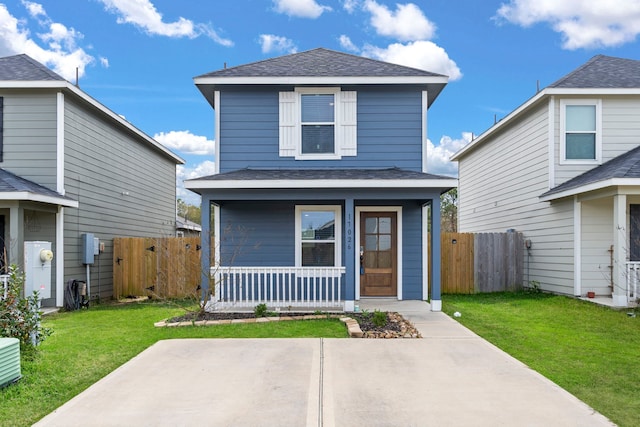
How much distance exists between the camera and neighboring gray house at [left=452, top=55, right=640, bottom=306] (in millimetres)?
9352

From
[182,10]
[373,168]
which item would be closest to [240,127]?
[373,168]

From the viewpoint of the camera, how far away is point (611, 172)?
930 cm

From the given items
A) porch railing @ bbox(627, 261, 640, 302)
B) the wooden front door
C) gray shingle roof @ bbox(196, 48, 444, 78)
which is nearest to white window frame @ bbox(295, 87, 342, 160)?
gray shingle roof @ bbox(196, 48, 444, 78)

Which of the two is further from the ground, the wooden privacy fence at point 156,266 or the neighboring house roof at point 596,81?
the neighboring house roof at point 596,81

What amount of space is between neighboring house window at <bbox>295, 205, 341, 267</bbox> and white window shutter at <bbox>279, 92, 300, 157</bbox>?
4.37 ft

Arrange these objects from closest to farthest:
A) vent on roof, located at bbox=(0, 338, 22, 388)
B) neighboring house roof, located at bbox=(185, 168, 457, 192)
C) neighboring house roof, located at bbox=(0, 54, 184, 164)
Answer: vent on roof, located at bbox=(0, 338, 22, 388), neighboring house roof, located at bbox=(185, 168, 457, 192), neighboring house roof, located at bbox=(0, 54, 184, 164)

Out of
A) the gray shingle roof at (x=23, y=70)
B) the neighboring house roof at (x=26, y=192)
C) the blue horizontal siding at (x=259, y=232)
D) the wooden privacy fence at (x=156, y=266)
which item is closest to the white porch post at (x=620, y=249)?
the blue horizontal siding at (x=259, y=232)

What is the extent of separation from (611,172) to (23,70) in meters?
13.2

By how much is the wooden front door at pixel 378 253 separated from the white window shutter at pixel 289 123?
222 centimetres

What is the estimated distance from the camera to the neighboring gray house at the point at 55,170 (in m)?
9.40

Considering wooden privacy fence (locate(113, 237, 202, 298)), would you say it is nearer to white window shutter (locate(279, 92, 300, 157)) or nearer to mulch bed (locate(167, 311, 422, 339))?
mulch bed (locate(167, 311, 422, 339))

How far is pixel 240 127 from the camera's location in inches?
393

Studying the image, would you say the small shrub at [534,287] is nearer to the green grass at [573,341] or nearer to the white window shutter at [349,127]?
the green grass at [573,341]

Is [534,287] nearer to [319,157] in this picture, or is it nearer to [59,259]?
[319,157]
